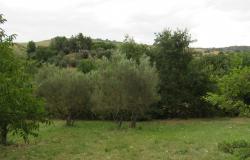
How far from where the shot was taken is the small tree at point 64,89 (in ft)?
128

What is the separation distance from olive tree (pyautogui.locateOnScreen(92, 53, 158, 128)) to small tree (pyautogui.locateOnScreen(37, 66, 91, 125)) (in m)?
3.17

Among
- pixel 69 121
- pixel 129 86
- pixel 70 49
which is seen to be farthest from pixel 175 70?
pixel 70 49

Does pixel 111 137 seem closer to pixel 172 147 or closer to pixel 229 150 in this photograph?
pixel 172 147

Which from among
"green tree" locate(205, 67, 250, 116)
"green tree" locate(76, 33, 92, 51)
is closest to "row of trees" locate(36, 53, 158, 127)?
"green tree" locate(205, 67, 250, 116)

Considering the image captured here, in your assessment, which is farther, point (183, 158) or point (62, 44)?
point (62, 44)

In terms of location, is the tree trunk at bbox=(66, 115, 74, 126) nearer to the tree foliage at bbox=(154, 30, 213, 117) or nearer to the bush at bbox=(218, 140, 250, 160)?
the tree foliage at bbox=(154, 30, 213, 117)

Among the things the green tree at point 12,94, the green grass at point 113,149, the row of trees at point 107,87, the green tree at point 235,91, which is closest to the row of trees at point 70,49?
the row of trees at point 107,87

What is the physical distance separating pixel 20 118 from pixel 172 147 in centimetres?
897

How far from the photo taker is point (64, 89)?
3916 centimetres

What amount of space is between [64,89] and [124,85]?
6466 millimetres

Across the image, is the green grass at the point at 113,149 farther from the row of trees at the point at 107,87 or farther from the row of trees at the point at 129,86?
the row of trees at the point at 107,87

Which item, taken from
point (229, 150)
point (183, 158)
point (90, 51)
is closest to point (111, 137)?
point (183, 158)

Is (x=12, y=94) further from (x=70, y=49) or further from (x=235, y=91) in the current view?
(x=70, y=49)

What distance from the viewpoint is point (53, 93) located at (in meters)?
39.3
